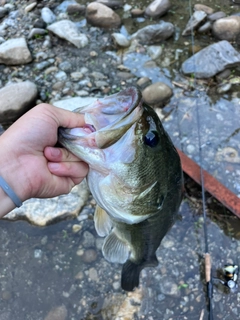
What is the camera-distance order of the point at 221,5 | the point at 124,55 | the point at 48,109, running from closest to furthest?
the point at 48,109 → the point at 124,55 → the point at 221,5

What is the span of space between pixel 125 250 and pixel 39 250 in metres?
1.01

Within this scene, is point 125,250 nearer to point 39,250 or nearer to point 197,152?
point 39,250

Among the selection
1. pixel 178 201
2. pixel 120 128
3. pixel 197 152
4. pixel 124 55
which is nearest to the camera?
pixel 120 128

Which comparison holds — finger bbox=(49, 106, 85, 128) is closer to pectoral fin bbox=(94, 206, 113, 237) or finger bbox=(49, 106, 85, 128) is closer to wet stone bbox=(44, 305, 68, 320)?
pectoral fin bbox=(94, 206, 113, 237)

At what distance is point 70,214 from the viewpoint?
3184 millimetres

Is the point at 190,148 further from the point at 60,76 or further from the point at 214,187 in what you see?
the point at 60,76

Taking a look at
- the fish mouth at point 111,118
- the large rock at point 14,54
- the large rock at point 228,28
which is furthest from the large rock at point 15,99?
the large rock at point 228,28

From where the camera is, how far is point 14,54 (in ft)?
15.1

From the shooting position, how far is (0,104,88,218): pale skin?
1749 mm

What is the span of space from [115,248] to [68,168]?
0.82m

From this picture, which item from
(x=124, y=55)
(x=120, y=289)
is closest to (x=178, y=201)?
(x=120, y=289)

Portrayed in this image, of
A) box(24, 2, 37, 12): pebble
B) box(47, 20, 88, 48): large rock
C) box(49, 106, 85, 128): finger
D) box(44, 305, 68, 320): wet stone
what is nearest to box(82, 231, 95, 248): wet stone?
box(44, 305, 68, 320): wet stone

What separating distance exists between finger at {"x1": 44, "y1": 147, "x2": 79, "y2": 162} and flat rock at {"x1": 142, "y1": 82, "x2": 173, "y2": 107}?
7.57 feet

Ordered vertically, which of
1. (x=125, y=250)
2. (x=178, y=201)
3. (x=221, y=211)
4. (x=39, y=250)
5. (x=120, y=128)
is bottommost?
(x=221, y=211)
